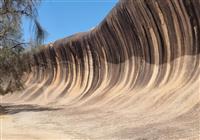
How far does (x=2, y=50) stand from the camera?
74.5 ft

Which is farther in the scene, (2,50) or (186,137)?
(2,50)

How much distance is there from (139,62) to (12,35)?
24.8ft

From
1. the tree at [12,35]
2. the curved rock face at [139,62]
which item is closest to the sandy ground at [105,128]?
the curved rock face at [139,62]

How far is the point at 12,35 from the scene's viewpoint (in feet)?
76.0

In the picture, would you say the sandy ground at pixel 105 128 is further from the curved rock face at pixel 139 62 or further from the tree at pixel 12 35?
the tree at pixel 12 35

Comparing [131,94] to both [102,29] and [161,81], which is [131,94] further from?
[102,29]

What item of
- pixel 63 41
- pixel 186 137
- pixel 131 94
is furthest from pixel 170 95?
pixel 63 41

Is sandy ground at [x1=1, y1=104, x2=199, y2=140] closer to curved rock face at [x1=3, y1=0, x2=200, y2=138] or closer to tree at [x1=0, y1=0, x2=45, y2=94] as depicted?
curved rock face at [x1=3, y1=0, x2=200, y2=138]

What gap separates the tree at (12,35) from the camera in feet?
74.4

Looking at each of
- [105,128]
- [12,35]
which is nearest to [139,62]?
[12,35]

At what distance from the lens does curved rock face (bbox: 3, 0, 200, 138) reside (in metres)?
19.7

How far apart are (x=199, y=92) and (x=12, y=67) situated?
1008 centimetres

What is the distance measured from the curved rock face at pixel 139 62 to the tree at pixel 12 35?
4618mm

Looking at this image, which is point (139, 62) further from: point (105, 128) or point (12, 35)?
point (105, 128)
